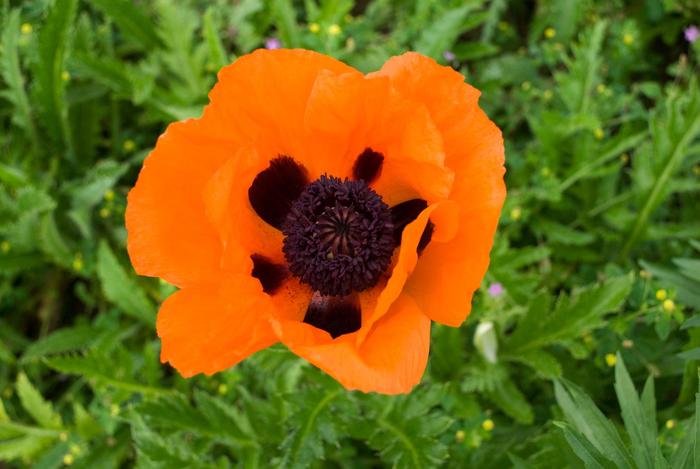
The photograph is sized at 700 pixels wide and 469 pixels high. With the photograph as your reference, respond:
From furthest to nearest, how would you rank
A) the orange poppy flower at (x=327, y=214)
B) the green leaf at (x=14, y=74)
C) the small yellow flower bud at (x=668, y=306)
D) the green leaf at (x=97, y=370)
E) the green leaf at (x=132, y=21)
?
the green leaf at (x=132, y=21) → the green leaf at (x=14, y=74) → the green leaf at (x=97, y=370) → the small yellow flower bud at (x=668, y=306) → the orange poppy flower at (x=327, y=214)

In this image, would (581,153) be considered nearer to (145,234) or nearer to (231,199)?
(231,199)

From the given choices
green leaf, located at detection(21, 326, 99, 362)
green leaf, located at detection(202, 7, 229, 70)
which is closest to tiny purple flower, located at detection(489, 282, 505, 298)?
green leaf, located at detection(202, 7, 229, 70)

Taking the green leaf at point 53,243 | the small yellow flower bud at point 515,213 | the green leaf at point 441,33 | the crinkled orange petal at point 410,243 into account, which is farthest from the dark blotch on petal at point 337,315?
the green leaf at point 53,243

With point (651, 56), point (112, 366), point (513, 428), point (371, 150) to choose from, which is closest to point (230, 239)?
point (371, 150)

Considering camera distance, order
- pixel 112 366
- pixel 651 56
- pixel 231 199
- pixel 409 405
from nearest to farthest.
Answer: pixel 231 199, pixel 409 405, pixel 112 366, pixel 651 56

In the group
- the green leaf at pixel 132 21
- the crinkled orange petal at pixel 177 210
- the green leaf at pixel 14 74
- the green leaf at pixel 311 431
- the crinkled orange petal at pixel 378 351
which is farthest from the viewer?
the green leaf at pixel 132 21

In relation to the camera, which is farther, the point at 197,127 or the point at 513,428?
the point at 513,428

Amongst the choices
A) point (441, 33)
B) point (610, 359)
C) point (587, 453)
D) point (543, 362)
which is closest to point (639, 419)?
point (587, 453)

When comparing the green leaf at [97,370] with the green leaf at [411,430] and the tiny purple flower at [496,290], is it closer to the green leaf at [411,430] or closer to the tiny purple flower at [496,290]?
the green leaf at [411,430]
